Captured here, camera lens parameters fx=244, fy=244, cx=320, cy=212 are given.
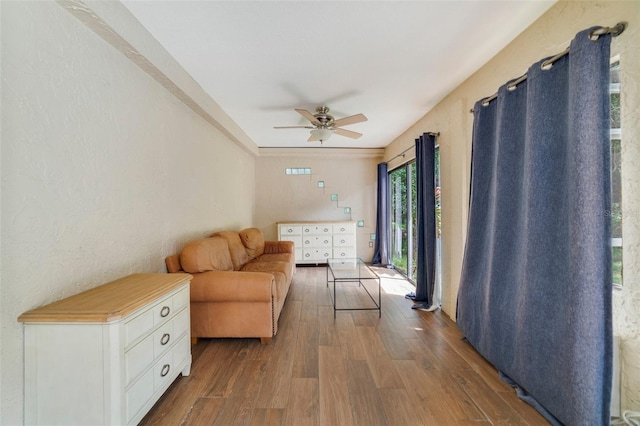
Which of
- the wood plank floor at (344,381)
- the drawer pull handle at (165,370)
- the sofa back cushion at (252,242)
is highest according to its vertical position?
the sofa back cushion at (252,242)

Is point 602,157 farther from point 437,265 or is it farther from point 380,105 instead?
point 380,105

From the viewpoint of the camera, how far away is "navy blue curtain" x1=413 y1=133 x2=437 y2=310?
286 centimetres

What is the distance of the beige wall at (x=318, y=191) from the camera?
5.33 meters

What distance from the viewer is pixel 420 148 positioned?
3039 millimetres

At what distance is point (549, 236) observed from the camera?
1424mm

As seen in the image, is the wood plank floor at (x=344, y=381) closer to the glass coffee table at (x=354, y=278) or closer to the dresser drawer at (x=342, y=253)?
the glass coffee table at (x=354, y=278)

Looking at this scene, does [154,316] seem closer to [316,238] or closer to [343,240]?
[316,238]

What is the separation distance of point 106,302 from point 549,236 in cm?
240

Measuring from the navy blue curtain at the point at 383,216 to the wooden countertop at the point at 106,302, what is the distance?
4171mm

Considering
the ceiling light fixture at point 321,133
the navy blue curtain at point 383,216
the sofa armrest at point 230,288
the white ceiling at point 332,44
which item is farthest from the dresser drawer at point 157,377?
the navy blue curtain at point 383,216

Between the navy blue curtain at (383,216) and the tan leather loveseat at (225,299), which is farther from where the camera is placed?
the navy blue curtain at (383,216)

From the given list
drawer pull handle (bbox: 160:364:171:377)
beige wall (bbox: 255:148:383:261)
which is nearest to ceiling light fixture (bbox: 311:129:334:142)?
beige wall (bbox: 255:148:383:261)

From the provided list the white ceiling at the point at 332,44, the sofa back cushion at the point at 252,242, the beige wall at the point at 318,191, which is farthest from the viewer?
the beige wall at the point at 318,191

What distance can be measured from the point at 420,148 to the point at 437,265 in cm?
143
